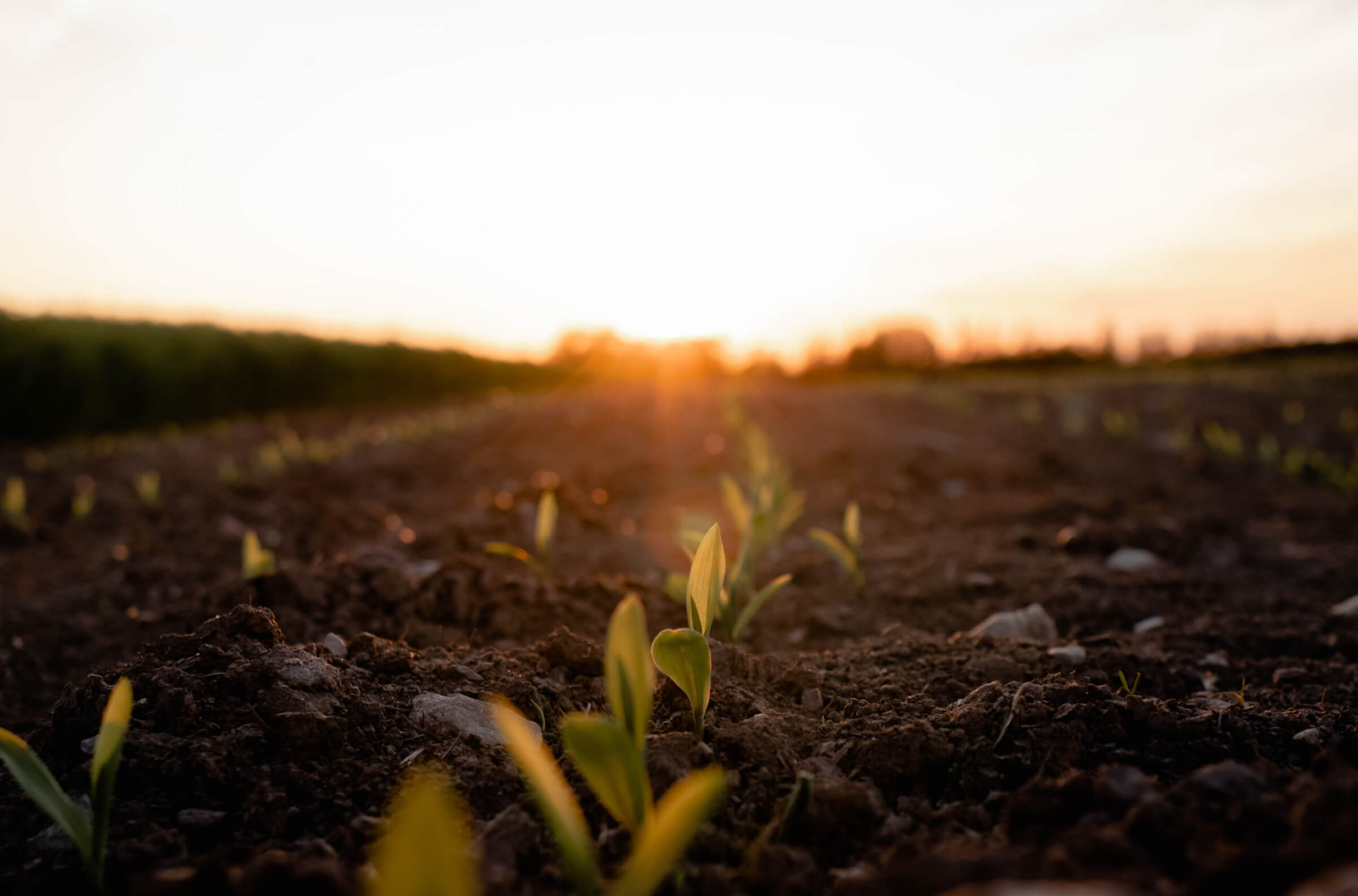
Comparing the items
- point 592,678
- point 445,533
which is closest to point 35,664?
point 445,533

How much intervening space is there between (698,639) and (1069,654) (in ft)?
4.27

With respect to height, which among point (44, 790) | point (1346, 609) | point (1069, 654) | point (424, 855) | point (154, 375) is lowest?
point (1346, 609)

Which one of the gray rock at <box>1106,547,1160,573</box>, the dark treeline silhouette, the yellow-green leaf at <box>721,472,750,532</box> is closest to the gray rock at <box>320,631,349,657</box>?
the yellow-green leaf at <box>721,472,750,532</box>

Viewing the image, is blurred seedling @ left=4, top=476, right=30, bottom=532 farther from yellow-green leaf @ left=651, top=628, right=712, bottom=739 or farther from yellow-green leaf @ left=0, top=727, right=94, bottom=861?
yellow-green leaf @ left=651, top=628, right=712, bottom=739

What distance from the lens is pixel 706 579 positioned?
160cm

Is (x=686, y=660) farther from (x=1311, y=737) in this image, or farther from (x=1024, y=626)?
(x=1024, y=626)

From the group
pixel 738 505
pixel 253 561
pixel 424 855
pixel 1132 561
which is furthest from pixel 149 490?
pixel 1132 561

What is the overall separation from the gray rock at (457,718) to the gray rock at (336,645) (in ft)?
1.25

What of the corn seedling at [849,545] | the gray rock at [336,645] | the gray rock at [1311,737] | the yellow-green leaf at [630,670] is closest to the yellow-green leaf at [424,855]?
the yellow-green leaf at [630,670]

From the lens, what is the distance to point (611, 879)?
3.84 ft

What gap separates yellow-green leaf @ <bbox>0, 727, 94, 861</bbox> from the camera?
109 centimetres

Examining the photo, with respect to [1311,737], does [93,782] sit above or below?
above

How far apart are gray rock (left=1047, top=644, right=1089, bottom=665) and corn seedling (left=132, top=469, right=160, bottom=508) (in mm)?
5146

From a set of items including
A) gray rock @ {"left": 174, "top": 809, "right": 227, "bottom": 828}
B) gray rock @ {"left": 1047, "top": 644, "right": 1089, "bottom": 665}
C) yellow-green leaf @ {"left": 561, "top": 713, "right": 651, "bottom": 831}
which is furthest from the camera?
gray rock @ {"left": 1047, "top": 644, "right": 1089, "bottom": 665}
